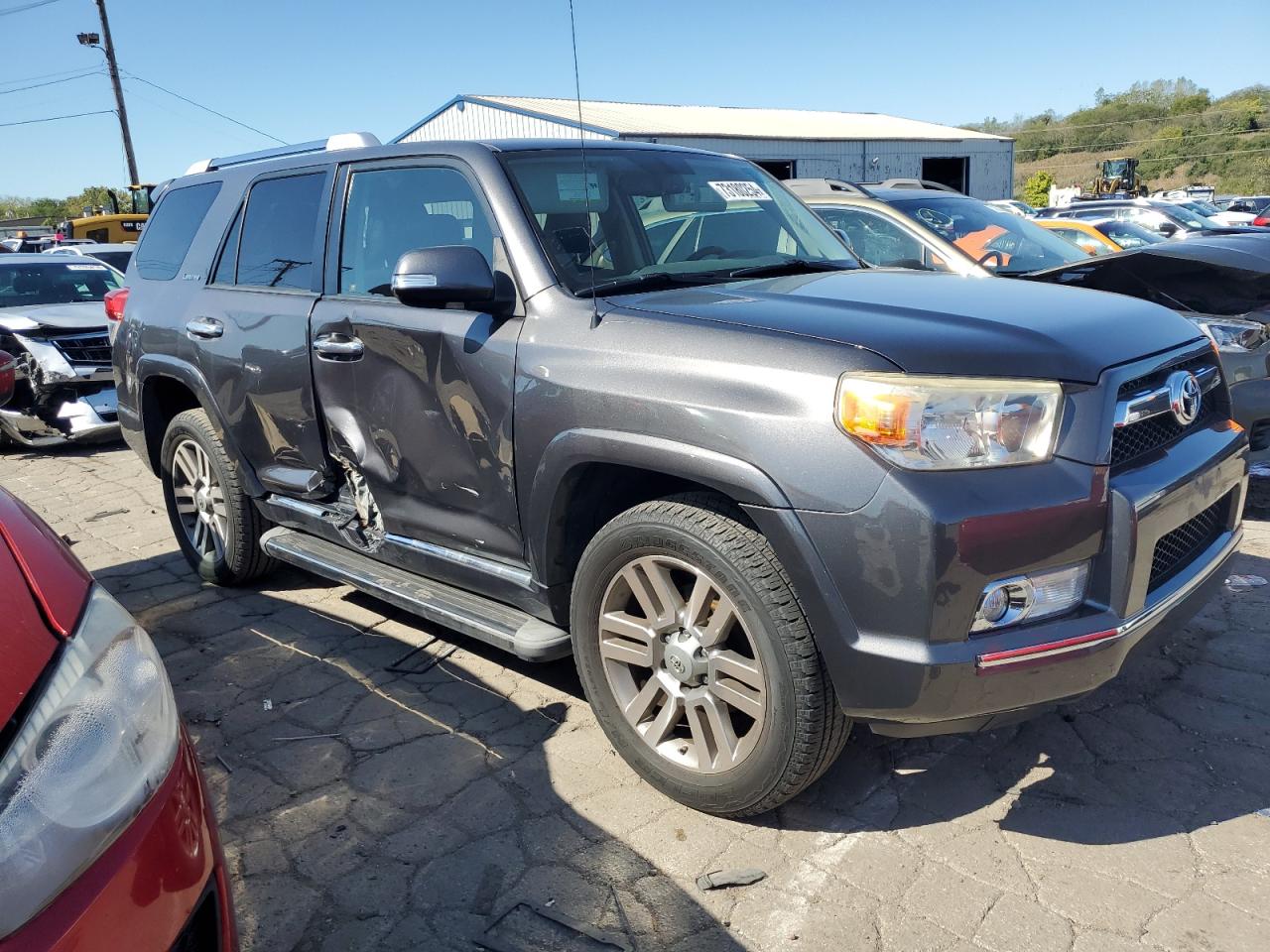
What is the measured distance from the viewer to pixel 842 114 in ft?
148

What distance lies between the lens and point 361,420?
3.51m

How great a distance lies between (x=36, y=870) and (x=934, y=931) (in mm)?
1836

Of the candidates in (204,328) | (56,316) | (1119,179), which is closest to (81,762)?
(204,328)

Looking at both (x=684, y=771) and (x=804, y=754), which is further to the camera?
(x=684, y=771)

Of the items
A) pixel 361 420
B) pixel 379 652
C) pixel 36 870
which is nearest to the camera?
pixel 36 870

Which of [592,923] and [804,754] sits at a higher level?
[804,754]

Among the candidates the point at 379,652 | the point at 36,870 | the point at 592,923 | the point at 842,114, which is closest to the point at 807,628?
the point at 592,923

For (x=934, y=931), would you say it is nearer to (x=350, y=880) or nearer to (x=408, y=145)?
(x=350, y=880)

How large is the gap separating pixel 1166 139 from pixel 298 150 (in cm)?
7997

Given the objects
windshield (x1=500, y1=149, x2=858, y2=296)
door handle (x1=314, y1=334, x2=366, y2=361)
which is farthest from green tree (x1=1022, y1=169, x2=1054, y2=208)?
door handle (x1=314, y1=334, x2=366, y2=361)

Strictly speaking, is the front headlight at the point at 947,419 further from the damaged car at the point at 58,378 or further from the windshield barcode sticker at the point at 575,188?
the damaged car at the point at 58,378

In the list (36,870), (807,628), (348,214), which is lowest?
(807,628)

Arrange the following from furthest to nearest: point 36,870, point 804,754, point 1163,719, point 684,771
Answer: point 1163,719 → point 684,771 → point 804,754 → point 36,870

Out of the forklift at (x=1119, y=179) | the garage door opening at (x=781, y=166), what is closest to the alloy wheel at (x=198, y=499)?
the garage door opening at (x=781, y=166)
